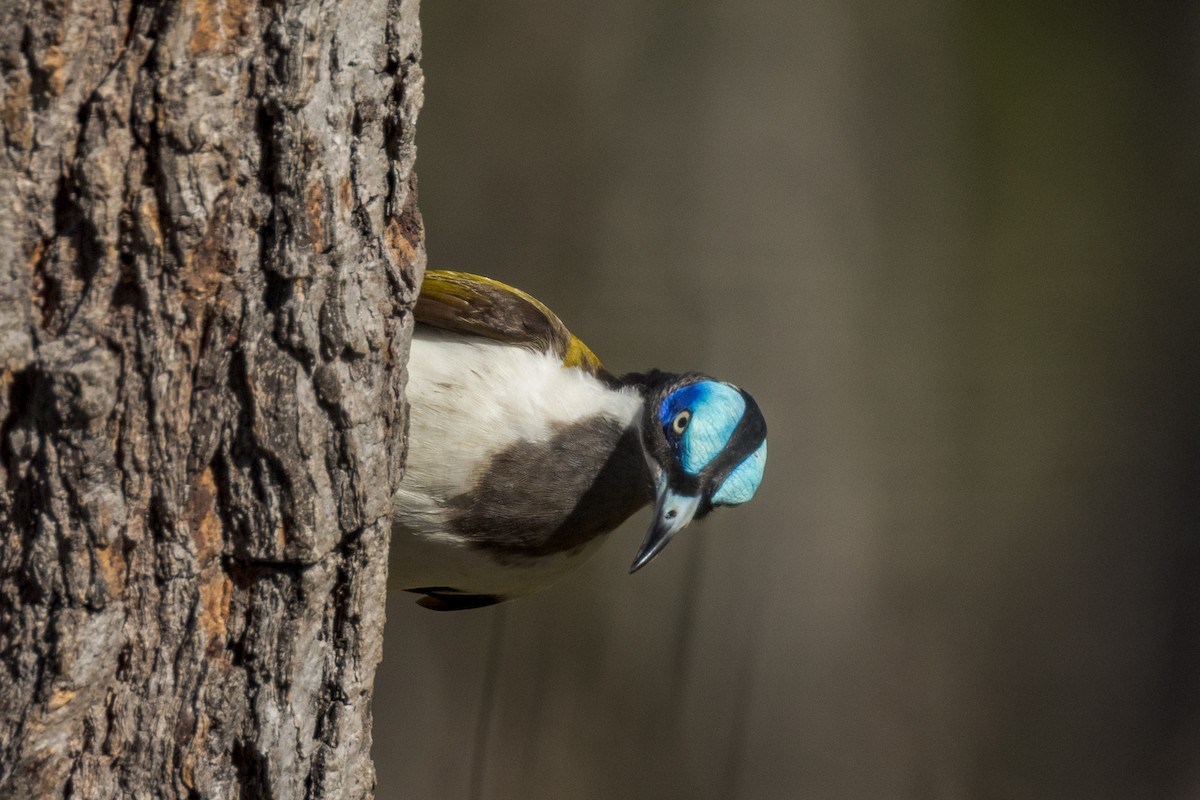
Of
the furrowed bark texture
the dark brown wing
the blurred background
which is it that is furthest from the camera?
the blurred background

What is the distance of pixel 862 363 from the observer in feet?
14.2

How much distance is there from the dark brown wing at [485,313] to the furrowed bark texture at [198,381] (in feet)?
3.10

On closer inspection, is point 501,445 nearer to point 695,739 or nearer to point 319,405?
point 319,405

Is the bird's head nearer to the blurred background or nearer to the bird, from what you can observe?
the bird

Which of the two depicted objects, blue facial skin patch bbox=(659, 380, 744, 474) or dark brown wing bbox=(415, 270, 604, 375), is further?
dark brown wing bbox=(415, 270, 604, 375)

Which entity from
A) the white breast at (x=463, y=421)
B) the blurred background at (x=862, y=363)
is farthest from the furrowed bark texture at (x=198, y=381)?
the blurred background at (x=862, y=363)

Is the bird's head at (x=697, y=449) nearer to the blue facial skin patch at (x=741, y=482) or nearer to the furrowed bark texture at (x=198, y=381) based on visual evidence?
the blue facial skin patch at (x=741, y=482)

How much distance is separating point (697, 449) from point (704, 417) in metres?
0.09

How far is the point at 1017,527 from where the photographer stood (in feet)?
13.9

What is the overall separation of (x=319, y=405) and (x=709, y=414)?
117cm

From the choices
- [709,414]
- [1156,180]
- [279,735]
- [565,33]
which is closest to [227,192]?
[279,735]

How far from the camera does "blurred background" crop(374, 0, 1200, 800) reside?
3.98 m

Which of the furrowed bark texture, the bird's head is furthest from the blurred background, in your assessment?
the furrowed bark texture

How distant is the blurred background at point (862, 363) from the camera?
157 inches
